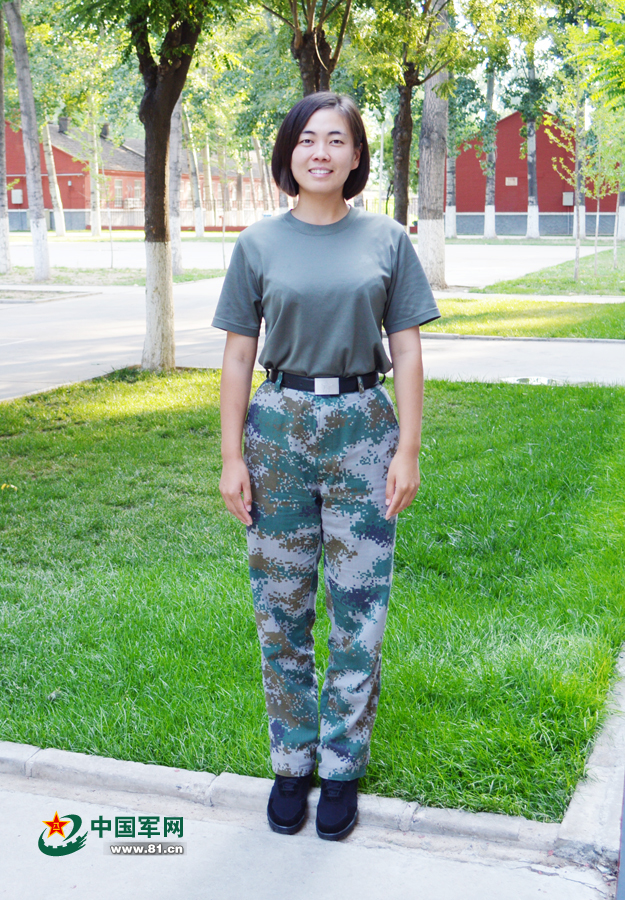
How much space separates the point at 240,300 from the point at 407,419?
1.82ft

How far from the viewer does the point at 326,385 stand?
2504 mm

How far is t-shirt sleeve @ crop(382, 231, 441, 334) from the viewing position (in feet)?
8.29

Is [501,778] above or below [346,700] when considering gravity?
below

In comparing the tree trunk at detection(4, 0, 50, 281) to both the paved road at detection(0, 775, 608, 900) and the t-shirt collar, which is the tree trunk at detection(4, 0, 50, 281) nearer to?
the t-shirt collar

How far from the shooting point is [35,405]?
9.16 metres

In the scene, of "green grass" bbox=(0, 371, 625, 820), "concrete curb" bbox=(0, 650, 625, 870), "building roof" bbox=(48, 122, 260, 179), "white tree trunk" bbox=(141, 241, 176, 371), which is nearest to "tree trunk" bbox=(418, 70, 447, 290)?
"white tree trunk" bbox=(141, 241, 176, 371)

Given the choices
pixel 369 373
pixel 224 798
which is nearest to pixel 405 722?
pixel 224 798

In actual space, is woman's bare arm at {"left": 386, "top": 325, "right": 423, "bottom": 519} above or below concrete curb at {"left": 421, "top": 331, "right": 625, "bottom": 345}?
above

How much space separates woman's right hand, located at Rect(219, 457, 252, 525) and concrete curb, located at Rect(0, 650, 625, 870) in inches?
36.5

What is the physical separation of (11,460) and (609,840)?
18.6 feet

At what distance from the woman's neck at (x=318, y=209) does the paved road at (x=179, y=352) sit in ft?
25.6

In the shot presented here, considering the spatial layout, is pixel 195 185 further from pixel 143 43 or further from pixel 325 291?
pixel 325 291

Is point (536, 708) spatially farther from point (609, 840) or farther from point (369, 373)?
point (369, 373)

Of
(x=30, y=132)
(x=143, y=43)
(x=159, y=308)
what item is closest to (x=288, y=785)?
(x=159, y=308)
